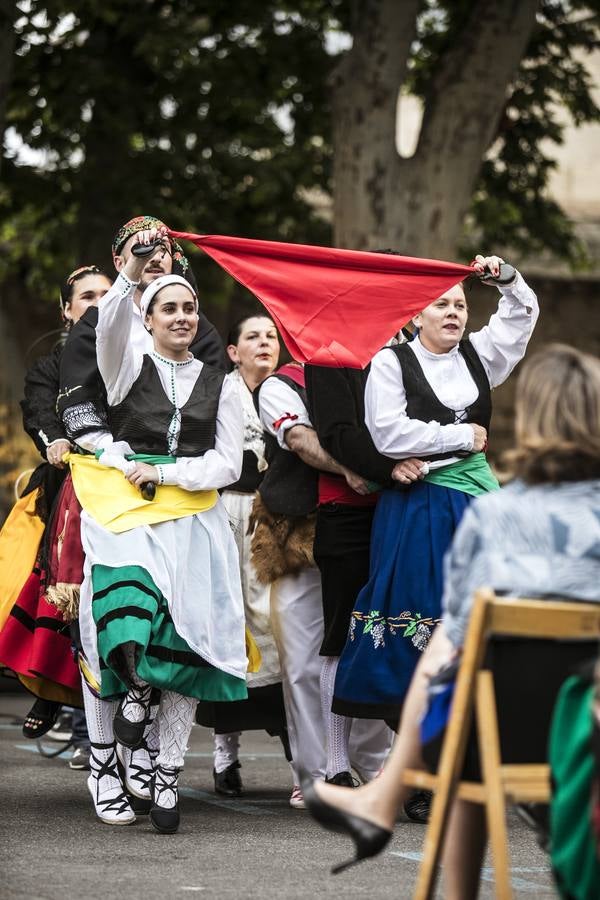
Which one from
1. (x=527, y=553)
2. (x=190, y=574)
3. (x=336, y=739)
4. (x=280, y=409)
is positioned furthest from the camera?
(x=280, y=409)

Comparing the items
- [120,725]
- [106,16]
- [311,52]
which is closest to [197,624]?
[120,725]

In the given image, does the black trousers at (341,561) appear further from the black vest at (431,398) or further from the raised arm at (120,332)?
the raised arm at (120,332)

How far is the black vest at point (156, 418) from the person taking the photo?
6.08 meters

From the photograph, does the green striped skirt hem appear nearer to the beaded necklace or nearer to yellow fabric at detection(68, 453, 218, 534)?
yellow fabric at detection(68, 453, 218, 534)

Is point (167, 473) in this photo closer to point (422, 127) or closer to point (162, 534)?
point (162, 534)

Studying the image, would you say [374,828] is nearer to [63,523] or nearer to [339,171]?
[63,523]

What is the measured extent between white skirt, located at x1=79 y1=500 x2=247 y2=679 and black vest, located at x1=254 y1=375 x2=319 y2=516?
52 cm

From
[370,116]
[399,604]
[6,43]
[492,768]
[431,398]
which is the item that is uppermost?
[370,116]

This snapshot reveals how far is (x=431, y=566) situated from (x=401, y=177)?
7.62m

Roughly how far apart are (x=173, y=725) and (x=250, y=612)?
101cm

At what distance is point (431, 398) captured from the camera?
20.2 feet

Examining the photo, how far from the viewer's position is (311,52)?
54.3ft

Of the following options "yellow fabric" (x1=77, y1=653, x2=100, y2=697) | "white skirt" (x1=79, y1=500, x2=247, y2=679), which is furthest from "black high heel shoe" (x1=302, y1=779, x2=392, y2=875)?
"yellow fabric" (x1=77, y1=653, x2=100, y2=697)

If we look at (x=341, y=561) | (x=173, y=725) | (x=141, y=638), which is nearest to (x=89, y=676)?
(x=173, y=725)
